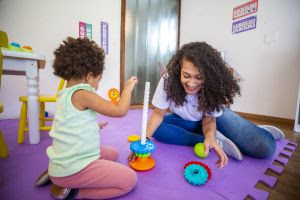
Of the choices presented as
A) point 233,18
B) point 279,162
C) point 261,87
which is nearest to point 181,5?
point 233,18

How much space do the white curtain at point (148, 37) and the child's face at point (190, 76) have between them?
4.49ft

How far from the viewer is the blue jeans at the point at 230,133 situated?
2.70 ft

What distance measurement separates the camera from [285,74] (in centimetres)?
167

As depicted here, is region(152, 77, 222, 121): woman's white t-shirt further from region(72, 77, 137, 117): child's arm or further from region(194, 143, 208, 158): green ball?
region(72, 77, 137, 117): child's arm

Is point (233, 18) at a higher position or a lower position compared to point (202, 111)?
higher

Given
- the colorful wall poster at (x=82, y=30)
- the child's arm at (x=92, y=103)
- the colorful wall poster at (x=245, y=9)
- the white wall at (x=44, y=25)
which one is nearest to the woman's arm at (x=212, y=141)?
the child's arm at (x=92, y=103)

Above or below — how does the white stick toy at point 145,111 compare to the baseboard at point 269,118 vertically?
above

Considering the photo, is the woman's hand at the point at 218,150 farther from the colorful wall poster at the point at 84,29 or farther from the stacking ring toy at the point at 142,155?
the colorful wall poster at the point at 84,29

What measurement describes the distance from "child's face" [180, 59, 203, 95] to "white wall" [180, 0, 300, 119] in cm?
140

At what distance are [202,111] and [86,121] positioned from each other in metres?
0.51

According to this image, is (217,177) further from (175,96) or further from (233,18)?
(233,18)

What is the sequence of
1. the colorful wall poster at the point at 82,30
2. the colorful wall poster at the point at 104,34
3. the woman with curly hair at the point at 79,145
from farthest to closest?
the colorful wall poster at the point at 104,34, the colorful wall poster at the point at 82,30, the woman with curly hair at the point at 79,145

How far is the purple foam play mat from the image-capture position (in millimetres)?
570

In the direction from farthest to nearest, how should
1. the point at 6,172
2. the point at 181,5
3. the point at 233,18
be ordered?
the point at 181,5, the point at 233,18, the point at 6,172
